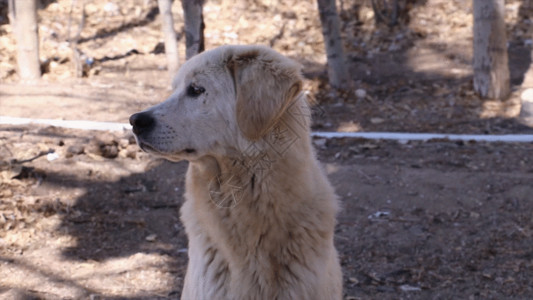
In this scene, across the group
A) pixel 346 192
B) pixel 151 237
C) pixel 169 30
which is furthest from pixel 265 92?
pixel 169 30

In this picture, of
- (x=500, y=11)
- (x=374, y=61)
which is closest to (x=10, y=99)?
(x=374, y=61)

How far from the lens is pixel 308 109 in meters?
3.35

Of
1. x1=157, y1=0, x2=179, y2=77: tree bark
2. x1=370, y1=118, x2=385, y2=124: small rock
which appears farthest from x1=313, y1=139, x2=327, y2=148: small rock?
x1=157, y1=0, x2=179, y2=77: tree bark

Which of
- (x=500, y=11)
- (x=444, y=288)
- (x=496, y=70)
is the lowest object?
(x=444, y=288)

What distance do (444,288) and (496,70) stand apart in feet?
20.8

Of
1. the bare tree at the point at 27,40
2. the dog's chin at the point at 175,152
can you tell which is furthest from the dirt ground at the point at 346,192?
the dog's chin at the point at 175,152

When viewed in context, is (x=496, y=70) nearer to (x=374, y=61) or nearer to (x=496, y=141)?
(x=496, y=141)

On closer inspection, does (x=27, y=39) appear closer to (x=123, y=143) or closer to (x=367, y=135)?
(x=123, y=143)

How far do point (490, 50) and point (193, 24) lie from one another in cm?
486

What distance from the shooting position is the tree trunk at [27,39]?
12.0 m

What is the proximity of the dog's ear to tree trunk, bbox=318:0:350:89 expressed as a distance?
326 inches

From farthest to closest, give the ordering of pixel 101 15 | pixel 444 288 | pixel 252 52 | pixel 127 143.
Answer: pixel 101 15, pixel 127 143, pixel 444 288, pixel 252 52

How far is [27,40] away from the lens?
12078 mm

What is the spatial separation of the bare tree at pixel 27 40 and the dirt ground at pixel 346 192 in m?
0.52
